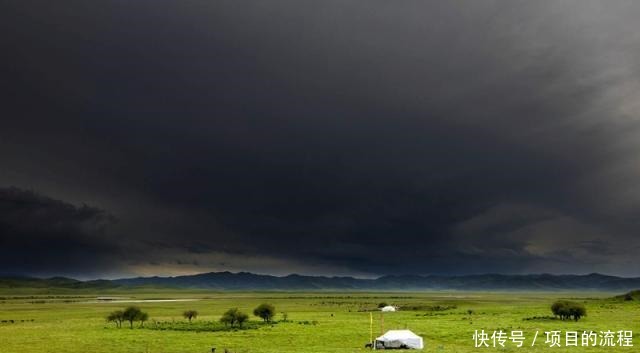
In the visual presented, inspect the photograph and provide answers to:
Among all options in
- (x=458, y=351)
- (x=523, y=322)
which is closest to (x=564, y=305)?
(x=523, y=322)

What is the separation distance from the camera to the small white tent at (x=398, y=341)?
202 ft

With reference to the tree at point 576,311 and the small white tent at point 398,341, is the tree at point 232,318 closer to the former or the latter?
the small white tent at point 398,341

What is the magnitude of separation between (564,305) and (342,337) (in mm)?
55291

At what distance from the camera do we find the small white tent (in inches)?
2422

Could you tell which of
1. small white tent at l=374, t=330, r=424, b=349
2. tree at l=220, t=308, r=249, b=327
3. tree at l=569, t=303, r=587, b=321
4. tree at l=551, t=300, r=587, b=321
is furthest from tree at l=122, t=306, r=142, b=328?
tree at l=569, t=303, r=587, b=321

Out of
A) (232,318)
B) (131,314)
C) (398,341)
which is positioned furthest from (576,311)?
(131,314)

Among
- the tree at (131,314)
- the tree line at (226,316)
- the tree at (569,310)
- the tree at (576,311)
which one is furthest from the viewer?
the tree at (569,310)

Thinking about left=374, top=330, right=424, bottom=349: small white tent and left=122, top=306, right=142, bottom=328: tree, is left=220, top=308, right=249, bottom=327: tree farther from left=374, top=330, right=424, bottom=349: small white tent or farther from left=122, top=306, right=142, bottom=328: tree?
left=374, top=330, right=424, bottom=349: small white tent

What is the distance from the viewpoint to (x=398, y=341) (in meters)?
61.7

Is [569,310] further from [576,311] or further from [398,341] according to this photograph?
[398,341]

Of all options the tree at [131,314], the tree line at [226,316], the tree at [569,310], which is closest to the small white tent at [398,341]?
the tree line at [226,316]

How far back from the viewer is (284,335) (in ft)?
259

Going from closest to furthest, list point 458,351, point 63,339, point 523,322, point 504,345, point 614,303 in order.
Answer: point 458,351 → point 504,345 → point 63,339 → point 523,322 → point 614,303

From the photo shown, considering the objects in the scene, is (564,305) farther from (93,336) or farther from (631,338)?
(93,336)
